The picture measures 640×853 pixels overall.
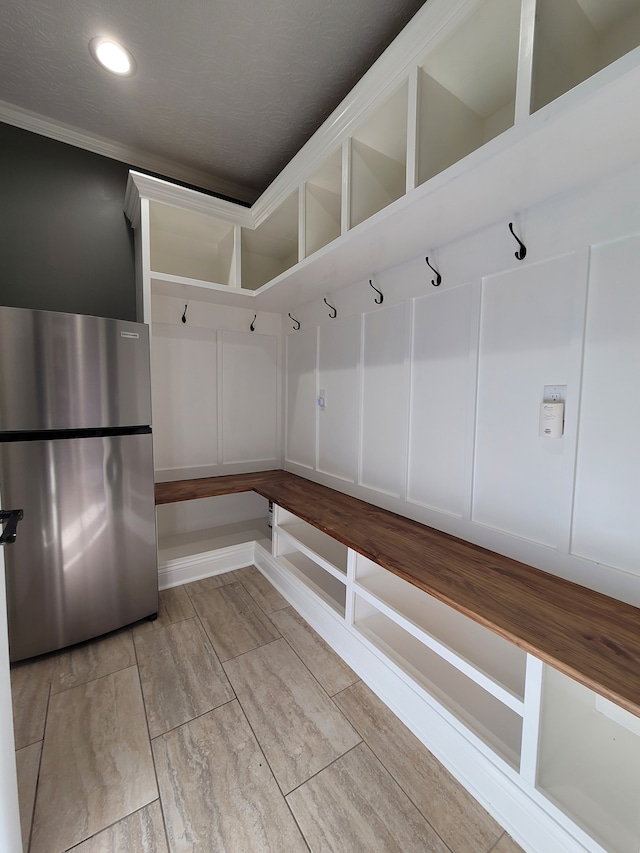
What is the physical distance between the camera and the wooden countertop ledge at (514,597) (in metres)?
0.78

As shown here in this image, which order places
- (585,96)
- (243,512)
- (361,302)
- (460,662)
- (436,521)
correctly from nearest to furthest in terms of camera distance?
1. (585,96)
2. (460,662)
3. (436,521)
4. (361,302)
5. (243,512)

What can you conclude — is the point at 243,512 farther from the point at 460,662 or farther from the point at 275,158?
the point at 275,158

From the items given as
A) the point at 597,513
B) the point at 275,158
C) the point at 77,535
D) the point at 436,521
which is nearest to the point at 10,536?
the point at 77,535

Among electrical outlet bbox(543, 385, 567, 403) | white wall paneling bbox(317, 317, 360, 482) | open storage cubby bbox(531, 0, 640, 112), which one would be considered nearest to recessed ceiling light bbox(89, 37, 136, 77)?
white wall paneling bbox(317, 317, 360, 482)

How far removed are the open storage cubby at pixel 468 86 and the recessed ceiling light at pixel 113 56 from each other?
4.27 ft

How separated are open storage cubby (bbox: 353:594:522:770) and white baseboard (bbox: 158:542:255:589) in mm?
1149

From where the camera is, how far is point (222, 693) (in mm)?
1401

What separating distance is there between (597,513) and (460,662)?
2.19 feet

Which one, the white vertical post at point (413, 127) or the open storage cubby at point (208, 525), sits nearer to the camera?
the white vertical post at point (413, 127)

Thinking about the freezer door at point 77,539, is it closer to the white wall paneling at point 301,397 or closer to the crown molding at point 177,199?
the white wall paneling at point 301,397

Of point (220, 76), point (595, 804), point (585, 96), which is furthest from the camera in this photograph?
point (220, 76)

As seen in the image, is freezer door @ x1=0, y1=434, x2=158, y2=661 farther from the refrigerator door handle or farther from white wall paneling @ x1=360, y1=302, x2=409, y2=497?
white wall paneling @ x1=360, y1=302, x2=409, y2=497

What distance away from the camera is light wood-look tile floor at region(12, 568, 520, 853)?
952 mm

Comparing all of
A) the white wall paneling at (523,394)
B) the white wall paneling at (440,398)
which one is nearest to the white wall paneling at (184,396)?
the white wall paneling at (440,398)
